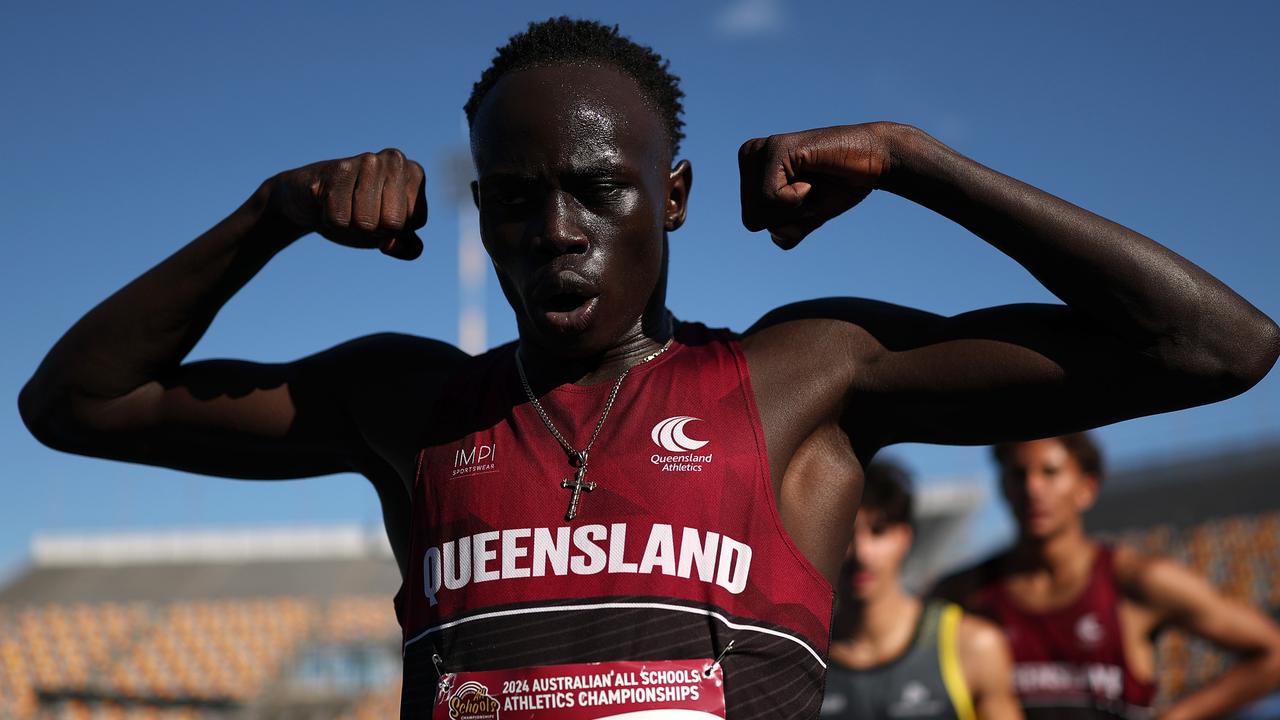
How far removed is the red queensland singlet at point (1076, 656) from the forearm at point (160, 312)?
4866mm

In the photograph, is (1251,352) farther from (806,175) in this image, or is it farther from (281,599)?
(281,599)

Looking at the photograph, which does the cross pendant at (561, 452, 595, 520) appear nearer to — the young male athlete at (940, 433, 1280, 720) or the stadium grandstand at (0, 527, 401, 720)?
the young male athlete at (940, 433, 1280, 720)

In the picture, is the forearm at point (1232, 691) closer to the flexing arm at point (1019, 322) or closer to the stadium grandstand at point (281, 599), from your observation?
the flexing arm at point (1019, 322)

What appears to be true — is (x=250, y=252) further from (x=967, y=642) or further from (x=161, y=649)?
(x=161, y=649)

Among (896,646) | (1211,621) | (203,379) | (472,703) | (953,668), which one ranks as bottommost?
(472,703)

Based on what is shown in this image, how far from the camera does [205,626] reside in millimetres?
22016

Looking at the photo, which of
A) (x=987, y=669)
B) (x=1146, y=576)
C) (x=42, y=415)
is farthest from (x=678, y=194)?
(x=1146, y=576)

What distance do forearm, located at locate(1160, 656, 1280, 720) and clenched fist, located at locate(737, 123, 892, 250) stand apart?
16.9ft

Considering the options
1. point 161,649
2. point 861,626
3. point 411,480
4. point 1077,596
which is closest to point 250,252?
point 411,480

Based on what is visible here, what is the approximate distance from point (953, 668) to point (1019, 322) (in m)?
4.08

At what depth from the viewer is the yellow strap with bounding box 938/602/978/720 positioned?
580 centimetres

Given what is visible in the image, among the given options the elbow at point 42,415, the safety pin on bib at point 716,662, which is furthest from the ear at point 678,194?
the elbow at point 42,415

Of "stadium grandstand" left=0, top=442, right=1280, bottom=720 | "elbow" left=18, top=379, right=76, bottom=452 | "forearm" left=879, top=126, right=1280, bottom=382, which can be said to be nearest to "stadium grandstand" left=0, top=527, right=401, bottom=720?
"stadium grandstand" left=0, top=442, right=1280, bottom=720

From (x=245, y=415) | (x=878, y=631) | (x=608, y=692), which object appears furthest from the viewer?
(x=878, y=631)
